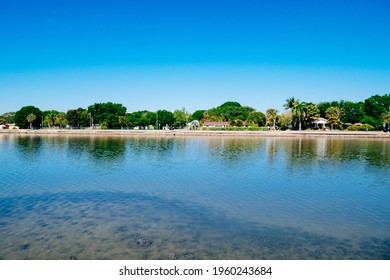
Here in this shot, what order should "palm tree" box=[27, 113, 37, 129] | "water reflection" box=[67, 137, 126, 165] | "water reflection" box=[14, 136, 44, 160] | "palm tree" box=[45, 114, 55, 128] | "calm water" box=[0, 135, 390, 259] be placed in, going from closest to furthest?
"calm water" box=[0, 135, 390, 259]
"water reflection" box=[67, 137, 126, 165]
"water reflection" box=[14, 136, 44, 160]
"palm tree" box=[27, 113, 37, 129]
"palm tree" box=[45, 114, 55, 128]

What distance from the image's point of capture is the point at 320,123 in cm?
9881

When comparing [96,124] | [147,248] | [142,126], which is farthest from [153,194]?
[96,124]

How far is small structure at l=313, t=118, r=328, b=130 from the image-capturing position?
9719 centimetres

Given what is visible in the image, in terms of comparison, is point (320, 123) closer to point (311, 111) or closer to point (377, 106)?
point (311, 111)

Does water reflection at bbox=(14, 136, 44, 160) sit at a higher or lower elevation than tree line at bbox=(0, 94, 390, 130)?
lower

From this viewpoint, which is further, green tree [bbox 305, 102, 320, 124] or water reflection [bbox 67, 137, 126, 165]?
green tree [bbox 305, 102, 320, 124]

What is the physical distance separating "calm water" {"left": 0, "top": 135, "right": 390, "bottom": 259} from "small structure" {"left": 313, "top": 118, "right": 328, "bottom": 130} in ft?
253

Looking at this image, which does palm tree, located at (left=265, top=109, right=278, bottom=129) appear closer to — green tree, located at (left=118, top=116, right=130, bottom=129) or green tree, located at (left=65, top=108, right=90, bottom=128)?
green tree, located at (left=118, top=116, right=130, bottom=129)

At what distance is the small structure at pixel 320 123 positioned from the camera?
97.2 m

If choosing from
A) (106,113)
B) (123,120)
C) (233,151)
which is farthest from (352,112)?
(233,151)

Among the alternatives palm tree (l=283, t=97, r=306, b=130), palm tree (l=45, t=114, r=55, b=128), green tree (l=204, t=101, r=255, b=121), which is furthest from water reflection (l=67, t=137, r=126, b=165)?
palm tree (l=45, t=114, r=55, b=128)

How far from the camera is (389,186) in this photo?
19188 mm

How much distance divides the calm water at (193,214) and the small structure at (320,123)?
7719 cm
